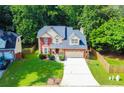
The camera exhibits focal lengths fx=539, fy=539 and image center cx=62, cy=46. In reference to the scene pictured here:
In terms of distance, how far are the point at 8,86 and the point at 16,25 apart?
0.98 meters

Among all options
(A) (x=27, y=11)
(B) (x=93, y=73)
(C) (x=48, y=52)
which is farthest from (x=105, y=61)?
(A) (x=27, y=11)

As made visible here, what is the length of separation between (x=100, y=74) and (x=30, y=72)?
3.59ft

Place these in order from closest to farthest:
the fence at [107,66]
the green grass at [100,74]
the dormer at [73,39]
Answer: the green grass at [100,74] < the fence at [107,66] < the dormer at [73,39]

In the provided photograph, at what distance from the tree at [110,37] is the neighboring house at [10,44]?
3.83ft

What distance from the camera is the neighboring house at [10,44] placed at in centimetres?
848

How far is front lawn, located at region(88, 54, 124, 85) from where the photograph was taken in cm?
830

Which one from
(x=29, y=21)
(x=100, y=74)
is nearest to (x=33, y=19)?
(x=29, y=21)

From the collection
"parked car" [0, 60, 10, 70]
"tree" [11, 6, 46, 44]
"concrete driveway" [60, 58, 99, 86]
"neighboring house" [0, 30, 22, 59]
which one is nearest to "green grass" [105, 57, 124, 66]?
"concrete driveway" [60, 58, 99, 86]

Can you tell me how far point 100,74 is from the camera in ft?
27.7

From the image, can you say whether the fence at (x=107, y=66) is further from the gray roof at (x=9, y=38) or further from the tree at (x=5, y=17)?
the tree at (x=5, y=17)

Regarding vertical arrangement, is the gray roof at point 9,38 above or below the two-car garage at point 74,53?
above

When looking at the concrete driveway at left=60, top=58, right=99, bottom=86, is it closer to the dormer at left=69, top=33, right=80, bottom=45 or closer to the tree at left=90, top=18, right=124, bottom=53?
the dormer at left=69, top=33, right=80, bottom=45

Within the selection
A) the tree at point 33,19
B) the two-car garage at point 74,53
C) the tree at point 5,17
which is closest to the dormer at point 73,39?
the two-car garage at point 74,53
